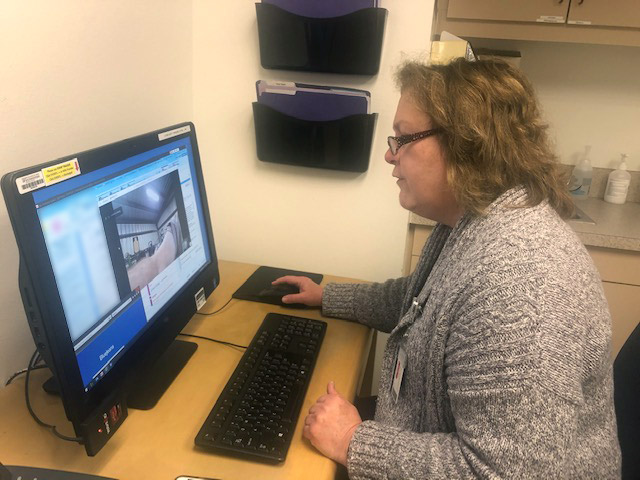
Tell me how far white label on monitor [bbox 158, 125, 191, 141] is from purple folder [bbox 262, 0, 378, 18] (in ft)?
1.82

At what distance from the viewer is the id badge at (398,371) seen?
1010 mm

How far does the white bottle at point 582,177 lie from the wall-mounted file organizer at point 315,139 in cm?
113

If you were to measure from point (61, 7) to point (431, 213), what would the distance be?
0.88 metres

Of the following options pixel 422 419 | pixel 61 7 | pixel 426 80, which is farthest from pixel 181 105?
pixel 422 419

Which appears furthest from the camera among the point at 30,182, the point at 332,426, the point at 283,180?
the point at 283,180

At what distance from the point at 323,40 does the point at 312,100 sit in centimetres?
17

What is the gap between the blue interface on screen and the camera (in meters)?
0.73

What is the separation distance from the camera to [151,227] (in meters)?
0.96

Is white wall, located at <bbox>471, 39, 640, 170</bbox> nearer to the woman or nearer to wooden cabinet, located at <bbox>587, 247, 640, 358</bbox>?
wooden cabinet, located at <bbox>587, 247, 640, 358</bbox>

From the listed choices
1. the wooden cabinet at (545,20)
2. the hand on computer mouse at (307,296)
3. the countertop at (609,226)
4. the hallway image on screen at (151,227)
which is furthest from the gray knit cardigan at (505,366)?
the wooden cabinet at (545,20)

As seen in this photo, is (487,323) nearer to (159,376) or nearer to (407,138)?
(407,138)

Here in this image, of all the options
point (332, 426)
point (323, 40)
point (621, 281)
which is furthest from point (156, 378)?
point (621, 281)

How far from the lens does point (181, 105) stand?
159 centimetres

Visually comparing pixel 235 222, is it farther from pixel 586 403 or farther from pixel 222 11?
pixel 586 403
